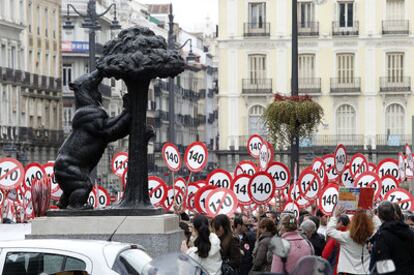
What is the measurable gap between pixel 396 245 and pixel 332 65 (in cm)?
7371

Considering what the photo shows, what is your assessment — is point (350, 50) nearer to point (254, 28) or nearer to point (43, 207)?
point (254, 28)

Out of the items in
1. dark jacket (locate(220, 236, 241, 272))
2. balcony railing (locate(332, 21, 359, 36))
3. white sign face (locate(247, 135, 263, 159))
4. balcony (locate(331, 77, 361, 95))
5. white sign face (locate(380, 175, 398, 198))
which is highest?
balcony railing (locate(332, 21, 359, 36))

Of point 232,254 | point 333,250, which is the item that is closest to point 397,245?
point 232,254

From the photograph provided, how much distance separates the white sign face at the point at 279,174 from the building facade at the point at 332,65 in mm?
55183

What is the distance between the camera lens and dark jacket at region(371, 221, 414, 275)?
16.0m

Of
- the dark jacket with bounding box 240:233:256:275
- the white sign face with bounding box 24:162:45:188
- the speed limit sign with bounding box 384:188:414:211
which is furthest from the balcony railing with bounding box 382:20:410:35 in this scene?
the dark jacket with bounding box 240:233:256:275

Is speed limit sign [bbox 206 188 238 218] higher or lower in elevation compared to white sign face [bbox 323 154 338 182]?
lower

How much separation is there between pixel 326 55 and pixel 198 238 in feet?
238

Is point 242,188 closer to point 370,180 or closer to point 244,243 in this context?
point 370,180

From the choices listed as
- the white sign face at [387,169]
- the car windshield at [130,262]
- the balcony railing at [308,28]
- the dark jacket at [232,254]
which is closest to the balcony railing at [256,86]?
the balcony railing at [308,28]

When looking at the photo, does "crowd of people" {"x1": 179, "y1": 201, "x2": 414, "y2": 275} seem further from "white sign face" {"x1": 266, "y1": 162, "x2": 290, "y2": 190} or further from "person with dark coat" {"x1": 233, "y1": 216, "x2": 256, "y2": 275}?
"white sign face" {"x1": 266, "y1": 162, "x2": 290, "y2": 190}

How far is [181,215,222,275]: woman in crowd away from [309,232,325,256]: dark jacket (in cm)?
324

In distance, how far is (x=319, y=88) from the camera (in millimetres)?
89188

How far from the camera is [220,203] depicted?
90.7ft
